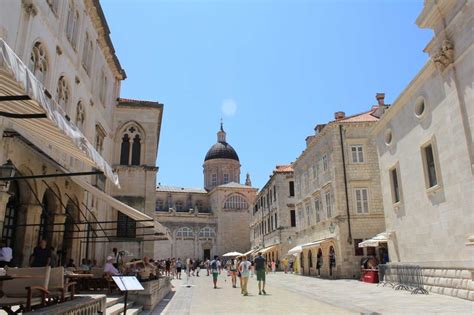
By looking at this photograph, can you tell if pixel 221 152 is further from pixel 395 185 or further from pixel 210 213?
pixel 395 185

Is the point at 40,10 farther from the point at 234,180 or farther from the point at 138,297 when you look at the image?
the point at 234,180

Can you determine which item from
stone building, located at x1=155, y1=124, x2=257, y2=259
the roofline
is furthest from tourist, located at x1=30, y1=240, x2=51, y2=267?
stone building, located at x1=155, y1=124, x2=257, y2=259

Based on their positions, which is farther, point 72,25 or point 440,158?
point 72,25

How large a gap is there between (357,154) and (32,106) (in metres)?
23.2

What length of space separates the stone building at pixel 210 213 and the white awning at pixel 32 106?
2167 inches

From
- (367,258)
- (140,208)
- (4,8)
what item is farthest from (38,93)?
(367,258)

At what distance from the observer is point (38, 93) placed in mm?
3699

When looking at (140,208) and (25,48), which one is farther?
(140,208)

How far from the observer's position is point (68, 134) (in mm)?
4543

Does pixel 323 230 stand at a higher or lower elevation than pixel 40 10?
lower

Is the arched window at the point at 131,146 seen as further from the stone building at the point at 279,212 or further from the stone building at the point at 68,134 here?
the stone building at the point at 279,212

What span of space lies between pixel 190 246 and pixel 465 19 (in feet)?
182

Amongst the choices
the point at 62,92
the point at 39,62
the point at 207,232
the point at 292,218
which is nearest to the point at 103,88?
the point at 62,92

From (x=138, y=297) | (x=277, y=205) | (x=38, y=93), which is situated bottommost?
(x=138, y=297)
